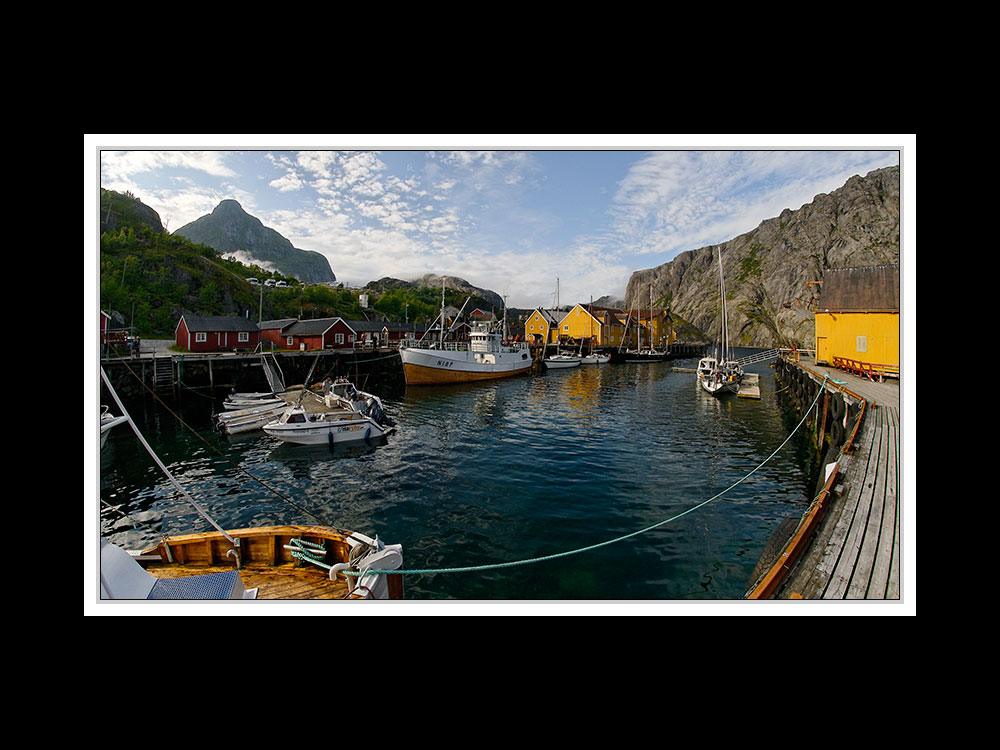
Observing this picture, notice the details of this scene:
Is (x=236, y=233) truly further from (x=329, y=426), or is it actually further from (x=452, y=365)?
(x=452, y=365)

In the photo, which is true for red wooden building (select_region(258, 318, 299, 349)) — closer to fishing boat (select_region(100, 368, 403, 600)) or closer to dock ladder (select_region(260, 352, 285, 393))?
dock ladder (select_region(260, 352, 285, 393))

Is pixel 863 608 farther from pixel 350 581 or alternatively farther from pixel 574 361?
pixel 574 361

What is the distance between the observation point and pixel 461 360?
27.4 m

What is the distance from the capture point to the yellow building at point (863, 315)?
11153mm

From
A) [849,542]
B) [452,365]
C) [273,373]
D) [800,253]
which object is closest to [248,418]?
[273,373]

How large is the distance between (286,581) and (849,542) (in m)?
5.70

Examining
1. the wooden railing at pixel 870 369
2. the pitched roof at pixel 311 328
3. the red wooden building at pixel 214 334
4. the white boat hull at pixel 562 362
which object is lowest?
the wooden railing at pixel 870 369

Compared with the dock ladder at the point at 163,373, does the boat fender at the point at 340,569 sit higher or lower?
lower

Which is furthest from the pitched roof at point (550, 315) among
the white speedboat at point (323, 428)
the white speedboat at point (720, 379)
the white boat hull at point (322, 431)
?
the white boat hull at point (322, 431)

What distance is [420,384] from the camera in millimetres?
25750

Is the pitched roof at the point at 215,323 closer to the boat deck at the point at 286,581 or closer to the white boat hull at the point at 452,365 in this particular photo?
the white boat hull at the point at 452,365
